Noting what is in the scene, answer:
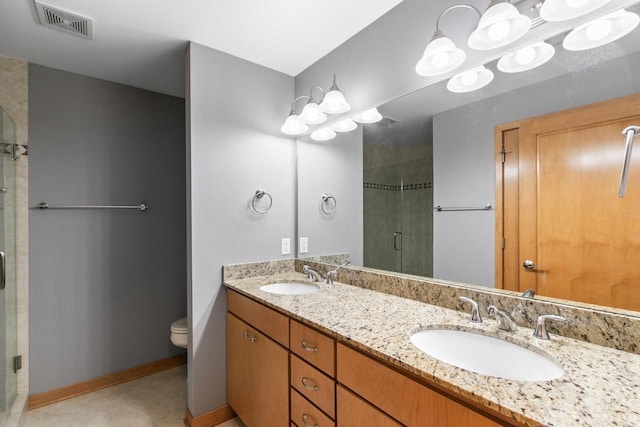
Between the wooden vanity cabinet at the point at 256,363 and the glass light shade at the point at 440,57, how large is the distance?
1294 mm

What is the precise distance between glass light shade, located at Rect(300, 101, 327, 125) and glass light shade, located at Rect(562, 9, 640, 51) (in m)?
1.24

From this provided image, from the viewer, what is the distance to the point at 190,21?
65.7 inches

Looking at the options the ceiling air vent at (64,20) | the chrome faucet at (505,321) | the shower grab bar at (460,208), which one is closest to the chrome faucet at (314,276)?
the shower grab bar at (460,208)

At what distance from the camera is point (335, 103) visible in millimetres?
1824

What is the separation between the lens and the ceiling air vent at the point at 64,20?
154cm

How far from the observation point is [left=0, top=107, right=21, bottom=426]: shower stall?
1743mm

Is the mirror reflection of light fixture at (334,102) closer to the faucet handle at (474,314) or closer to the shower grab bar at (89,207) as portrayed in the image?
the faucet handle at (474,314)

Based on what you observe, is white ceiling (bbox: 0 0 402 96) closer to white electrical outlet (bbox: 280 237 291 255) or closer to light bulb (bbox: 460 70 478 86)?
light bulb (bbox: 460 70 478 86)

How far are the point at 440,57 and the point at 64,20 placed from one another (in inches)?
77.2

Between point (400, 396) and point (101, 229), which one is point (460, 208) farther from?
point (101, 229)

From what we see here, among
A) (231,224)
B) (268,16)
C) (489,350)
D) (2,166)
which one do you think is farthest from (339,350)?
(2,166)

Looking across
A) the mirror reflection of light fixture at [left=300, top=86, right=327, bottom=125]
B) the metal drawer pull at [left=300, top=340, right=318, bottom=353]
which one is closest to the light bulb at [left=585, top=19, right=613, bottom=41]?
the mirror reflection of light fixture at [left=300, top=86, right=327, bottom=125]

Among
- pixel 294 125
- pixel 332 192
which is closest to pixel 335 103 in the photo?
pixel 294 125

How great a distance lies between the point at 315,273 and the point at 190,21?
1640 millimetres
